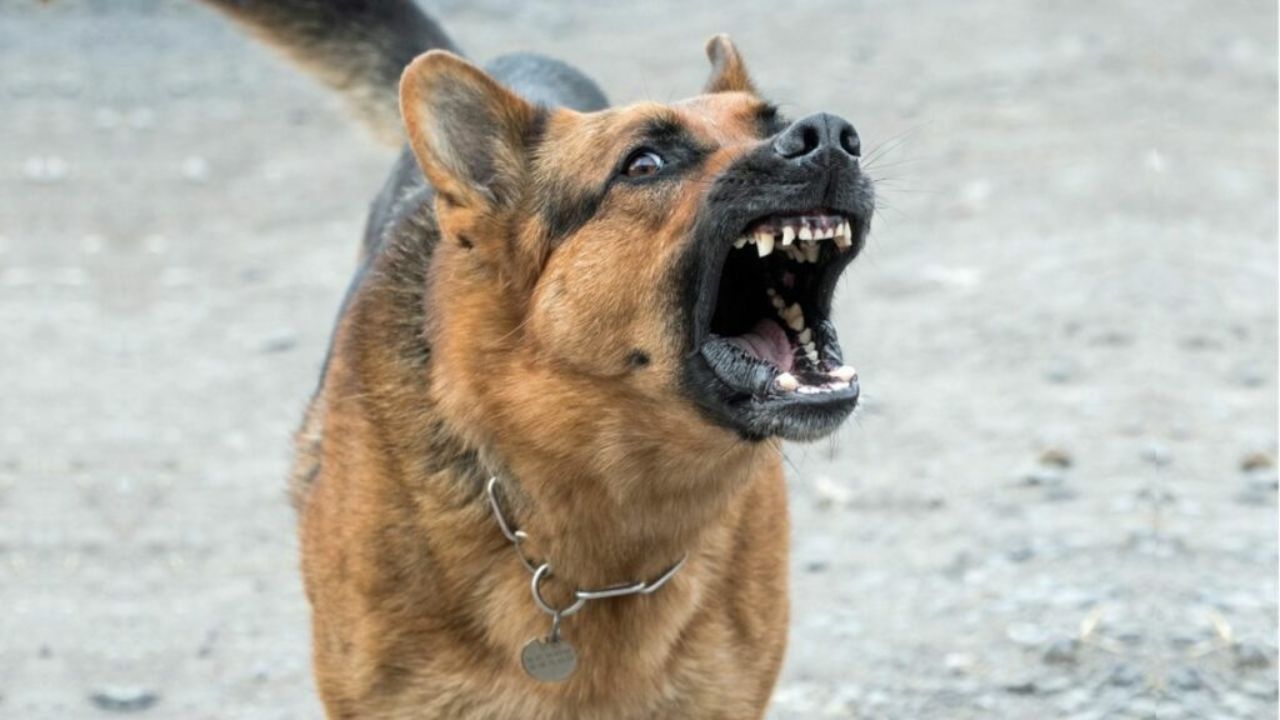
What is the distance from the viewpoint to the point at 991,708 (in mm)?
4621

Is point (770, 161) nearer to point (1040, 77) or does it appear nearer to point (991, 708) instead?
point (991, 708)

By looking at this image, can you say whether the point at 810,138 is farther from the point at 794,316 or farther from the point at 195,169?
the point at 195,169

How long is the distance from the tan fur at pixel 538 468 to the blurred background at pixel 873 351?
0.70 metres

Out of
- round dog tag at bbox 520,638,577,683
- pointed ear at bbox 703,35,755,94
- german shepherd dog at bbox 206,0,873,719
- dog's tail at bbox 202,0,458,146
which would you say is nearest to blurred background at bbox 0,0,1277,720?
german shepherd dog at bbox 206,0,873,719

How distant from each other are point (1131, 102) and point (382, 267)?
27.5 ft

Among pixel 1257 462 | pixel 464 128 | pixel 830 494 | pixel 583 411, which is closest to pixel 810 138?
pixel 583 411

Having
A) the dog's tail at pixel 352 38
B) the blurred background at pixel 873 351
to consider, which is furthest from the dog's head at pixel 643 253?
the dog's tail at pixel 352 38

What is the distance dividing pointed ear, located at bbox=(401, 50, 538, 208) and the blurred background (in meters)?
0.94

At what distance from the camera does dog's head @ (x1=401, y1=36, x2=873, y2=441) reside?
3299 mm

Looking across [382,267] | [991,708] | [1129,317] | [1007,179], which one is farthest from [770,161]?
[1007,179]

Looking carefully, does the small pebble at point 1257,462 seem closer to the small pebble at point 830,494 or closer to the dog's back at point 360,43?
the small pebble at point 830,494

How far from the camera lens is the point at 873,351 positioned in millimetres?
7777

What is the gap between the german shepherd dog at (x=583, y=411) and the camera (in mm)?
3369

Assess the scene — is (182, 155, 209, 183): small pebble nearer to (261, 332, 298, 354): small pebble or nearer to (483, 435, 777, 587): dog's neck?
(261, 332, 298, 354): small pebble
